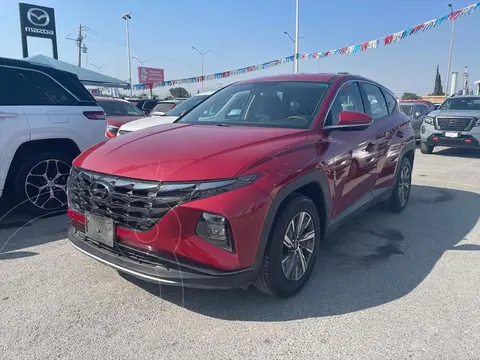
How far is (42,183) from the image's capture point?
4.82 meters

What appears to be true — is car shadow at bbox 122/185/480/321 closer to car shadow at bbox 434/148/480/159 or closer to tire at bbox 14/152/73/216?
tire at bbox 14/152/73/216


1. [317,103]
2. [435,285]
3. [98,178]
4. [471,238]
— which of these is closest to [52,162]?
[98,178]

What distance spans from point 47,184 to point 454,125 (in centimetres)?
1070

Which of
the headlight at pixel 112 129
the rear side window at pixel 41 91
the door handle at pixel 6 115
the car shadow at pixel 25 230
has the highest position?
the rear side window at pixel 41 91

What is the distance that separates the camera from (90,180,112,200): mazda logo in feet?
8.54

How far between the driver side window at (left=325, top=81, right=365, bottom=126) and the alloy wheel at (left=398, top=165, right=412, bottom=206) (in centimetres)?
150

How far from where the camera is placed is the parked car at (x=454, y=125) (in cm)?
1070

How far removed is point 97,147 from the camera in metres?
3.17

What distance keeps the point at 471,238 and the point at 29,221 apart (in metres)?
5.25

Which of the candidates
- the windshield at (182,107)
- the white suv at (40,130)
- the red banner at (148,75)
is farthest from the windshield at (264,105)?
the red banner at (148,75)

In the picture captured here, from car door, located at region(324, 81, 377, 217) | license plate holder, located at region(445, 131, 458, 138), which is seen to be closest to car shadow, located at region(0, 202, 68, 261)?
car door, located at region(324, 81, 377, 217)

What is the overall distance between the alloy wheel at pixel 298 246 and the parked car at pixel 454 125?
9655 millimetres

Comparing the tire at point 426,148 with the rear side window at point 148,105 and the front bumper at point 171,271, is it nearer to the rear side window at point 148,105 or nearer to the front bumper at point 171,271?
the rear side window at point 148,105

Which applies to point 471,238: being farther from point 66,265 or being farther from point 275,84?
point 66,265
